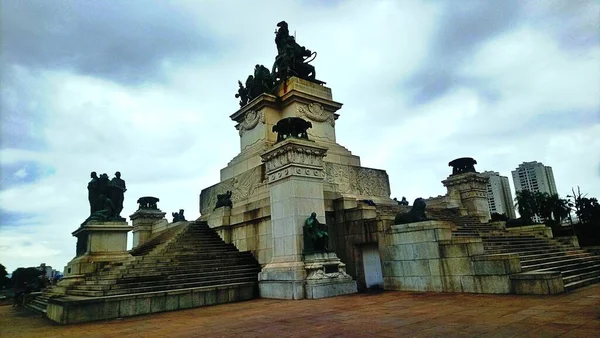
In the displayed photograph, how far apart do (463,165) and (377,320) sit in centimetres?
1978

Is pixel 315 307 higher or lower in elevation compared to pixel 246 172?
lower

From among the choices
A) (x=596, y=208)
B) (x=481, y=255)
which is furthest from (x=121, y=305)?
(x=596, y=208)

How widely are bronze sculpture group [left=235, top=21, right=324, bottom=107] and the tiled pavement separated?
15954mm

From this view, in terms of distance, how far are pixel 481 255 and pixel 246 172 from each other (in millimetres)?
13591

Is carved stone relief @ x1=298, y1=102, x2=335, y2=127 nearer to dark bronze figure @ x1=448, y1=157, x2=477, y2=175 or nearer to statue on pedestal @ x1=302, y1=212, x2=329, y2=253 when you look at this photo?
dark bronze figure @ x1=448, y1=157, x2=477, y2=175

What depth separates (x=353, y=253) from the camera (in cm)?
1596

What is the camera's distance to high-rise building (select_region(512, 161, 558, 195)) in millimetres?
93688

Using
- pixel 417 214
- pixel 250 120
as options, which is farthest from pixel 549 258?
pixel 250 120

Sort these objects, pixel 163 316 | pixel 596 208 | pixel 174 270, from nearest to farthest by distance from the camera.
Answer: pixel 163 316, pixel 174 270, pixel 596 208

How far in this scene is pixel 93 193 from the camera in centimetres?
1823

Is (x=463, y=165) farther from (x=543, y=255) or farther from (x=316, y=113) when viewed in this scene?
(x=543, y=255)

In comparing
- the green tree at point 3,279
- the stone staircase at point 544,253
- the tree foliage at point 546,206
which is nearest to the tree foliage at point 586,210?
the tree foliage at point 546,206

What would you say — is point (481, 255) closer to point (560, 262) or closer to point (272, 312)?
point (560, 262)

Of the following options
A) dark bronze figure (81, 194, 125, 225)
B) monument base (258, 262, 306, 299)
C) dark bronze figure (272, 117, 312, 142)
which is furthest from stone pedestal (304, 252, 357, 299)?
dark bronze figure (81, 194, 125, 225)
